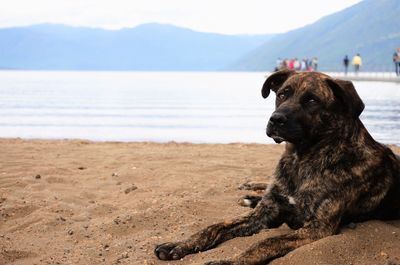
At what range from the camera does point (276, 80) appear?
19.6 feet

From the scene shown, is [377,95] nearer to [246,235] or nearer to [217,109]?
[217,109]

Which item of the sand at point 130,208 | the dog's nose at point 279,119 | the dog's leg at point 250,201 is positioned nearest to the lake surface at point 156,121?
the sand at point 130,208

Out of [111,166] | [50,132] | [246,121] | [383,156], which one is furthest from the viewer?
[246,121]

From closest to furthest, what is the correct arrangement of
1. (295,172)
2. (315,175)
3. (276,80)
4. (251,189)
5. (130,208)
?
1. (315,175)
2. (295,172)
3. (276,80)
4. (130,208)
5. (251,189)

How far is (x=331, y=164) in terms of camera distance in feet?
17.4

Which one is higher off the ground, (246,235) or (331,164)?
(331,164)

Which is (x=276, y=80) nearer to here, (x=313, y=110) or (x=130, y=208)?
(x=313, y=110)

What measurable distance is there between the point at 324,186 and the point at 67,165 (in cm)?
600

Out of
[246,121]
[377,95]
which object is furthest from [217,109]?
[377,95]

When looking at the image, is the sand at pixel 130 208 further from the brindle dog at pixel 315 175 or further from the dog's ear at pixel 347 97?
the dog's ear at pixel 347 97

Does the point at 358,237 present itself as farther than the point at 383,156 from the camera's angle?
No

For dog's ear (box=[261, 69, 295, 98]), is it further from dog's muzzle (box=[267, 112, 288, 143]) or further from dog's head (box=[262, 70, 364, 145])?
dog's muzzle (box=[267, 112, 288, 143])

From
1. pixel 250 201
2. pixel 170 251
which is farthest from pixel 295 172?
Result: pixel 250 201

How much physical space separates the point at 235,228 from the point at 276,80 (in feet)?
4.83
